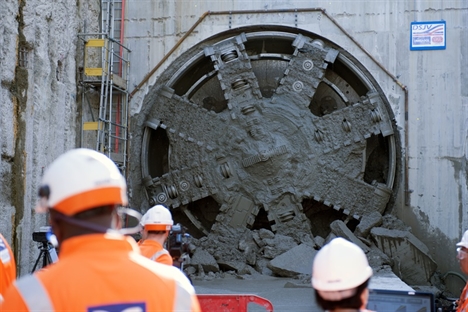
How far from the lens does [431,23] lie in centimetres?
929

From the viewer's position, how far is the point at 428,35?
9.30 meters

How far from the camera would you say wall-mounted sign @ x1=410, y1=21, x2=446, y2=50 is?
927 cm

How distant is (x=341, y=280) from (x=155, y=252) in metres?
2.25

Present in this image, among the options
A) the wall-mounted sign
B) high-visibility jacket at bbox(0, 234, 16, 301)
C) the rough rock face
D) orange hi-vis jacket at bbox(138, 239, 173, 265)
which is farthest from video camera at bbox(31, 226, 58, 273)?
the wall-mounted sign

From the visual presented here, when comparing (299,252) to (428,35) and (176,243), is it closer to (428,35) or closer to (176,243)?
(428,35)

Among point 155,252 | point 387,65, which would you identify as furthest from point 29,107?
point 387,65

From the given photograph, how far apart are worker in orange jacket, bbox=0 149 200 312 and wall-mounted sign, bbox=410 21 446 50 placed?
27.3ft

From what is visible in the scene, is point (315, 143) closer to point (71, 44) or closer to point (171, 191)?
point (171, 191)

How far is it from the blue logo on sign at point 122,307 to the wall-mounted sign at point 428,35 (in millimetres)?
8473

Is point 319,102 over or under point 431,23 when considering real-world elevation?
under

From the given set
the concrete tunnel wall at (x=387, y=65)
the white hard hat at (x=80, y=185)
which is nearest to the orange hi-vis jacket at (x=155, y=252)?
the white hard hat at (x=80, y=185)

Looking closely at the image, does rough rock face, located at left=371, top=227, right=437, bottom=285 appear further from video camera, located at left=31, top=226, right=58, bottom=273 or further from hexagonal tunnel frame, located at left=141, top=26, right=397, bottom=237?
video camera, located at left=31, top=226, right=58, bottom=273

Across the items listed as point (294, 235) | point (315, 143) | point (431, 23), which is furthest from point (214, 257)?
point (431, 23)

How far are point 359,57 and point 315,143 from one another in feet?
4.44
